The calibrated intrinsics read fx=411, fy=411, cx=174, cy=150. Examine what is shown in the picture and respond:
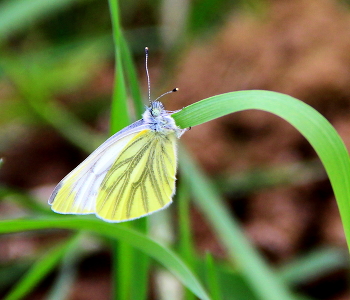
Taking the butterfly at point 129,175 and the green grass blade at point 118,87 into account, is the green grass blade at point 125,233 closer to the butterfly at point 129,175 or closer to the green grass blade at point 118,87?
the butterfly at point 129,175

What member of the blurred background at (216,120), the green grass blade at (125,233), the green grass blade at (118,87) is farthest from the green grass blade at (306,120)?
the blurred background at (216,120)

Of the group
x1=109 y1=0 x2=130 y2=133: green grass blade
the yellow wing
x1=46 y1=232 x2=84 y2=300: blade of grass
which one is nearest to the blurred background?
x1=46 y1=232 x2=84 y2=300: blade of grass

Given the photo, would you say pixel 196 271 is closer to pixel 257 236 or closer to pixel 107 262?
pixel 257 236

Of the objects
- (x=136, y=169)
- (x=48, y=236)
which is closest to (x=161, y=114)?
(x=136, y=169)

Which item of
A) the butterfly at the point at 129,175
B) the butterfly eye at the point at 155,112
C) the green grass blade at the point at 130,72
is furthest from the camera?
the butterfly eye at the point at 155,112

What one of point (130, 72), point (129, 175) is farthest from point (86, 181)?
point (130, 72)

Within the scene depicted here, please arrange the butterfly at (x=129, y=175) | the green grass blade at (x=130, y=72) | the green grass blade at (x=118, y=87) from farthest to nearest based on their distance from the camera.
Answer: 1. the butterfly at (x=129, y=175)
2. the green grass blade at (x=130, y=72)
3. the green grass blade at (x=118, y=87)

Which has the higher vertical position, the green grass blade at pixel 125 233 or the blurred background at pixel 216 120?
the blurred background at pixel 216 120
